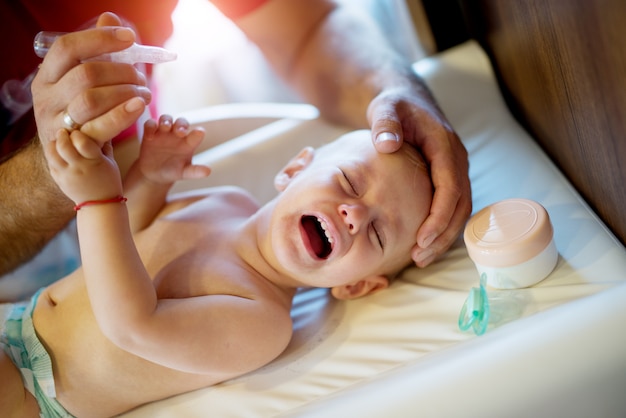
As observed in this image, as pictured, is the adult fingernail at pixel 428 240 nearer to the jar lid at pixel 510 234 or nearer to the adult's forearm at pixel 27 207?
the jar lid at pixel 510 234

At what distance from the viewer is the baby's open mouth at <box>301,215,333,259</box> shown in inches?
49.1

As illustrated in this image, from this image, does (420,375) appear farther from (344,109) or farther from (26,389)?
(344,109)

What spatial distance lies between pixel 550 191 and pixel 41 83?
0.97 meters

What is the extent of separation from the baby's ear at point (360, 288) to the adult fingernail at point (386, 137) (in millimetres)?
267

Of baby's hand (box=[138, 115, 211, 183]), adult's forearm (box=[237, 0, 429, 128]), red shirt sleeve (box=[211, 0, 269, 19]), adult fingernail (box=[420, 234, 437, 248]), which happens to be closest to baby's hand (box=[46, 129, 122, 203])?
baby's hand (box=[138, 115, 211, 183])

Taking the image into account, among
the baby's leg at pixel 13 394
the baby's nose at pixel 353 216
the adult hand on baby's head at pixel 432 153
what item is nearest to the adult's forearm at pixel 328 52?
the adult hand on baby's head at pixel 432 153

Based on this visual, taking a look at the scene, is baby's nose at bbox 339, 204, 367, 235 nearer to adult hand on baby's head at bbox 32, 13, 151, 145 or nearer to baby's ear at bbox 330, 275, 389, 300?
baby's ear at bbox 330, 275, 389, 300

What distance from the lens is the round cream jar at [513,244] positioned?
1.09m

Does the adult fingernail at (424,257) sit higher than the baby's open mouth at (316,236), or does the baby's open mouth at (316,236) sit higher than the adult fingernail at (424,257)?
the baby's open mouth at (316,236)

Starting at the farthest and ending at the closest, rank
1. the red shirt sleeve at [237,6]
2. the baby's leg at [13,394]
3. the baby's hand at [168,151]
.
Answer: the red shirt sleeve at [237,6] < the baby's hand at [168,151] < the baby's leg at [13,394]

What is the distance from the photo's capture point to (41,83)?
1.12 metres

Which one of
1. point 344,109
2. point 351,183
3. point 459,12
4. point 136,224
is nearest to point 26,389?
point 136,224

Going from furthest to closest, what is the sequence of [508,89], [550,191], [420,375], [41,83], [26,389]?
[508,89] < [550,191] < [26,389] < [41,83] < [420,375]

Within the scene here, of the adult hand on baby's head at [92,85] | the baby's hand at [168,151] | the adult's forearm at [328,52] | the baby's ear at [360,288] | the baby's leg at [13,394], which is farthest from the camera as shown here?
the adult's forearm at [328,52]
